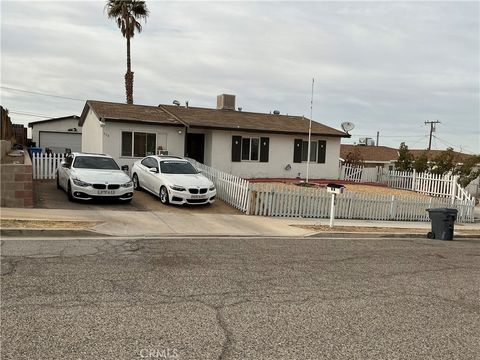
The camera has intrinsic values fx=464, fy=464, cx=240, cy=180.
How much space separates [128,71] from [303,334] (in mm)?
29864

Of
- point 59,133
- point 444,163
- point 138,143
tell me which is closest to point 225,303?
point 138,143

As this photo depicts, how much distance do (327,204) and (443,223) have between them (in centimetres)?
382

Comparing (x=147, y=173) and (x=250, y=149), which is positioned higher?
(x=250, y=149)

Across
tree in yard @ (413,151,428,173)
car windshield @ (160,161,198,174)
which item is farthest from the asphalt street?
tree in yard @ (413,151,428,173)

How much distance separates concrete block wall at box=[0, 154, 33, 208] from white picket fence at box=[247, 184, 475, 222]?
6.46 m

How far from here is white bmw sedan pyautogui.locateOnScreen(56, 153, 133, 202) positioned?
1355 cm

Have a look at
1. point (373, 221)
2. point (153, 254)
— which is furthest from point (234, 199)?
point (153, 254)

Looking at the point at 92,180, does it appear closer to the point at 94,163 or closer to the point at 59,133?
the point at 94,163

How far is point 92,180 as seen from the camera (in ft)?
44.8

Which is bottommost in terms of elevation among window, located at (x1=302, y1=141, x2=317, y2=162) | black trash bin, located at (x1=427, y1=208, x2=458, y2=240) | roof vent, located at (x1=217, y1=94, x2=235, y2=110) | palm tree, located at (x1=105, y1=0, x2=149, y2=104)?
black trash bin, located at (x1=427, y1=208, x2=458, y2=240)

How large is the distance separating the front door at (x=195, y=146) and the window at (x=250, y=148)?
6.86 feet

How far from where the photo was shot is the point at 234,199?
15.8 meters

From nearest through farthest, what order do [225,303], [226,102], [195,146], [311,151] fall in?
[225,303], [195,146], [311,151], [226,102]

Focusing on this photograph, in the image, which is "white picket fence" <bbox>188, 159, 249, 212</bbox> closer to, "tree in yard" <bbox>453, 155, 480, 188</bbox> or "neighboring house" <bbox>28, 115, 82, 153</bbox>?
"tree in yard" <bbox>453, 155, 480, 188</bbox>
